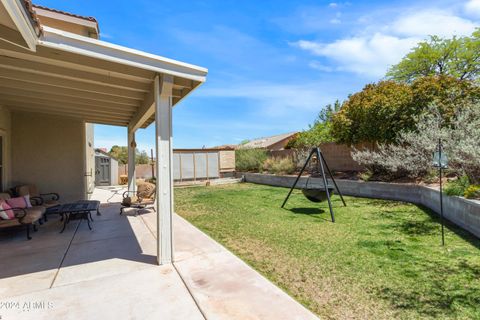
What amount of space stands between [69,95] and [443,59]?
31976 mm

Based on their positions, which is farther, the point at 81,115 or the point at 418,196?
the point at 418,196

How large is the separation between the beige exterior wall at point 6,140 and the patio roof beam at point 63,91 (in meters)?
2.17

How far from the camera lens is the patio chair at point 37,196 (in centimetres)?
642

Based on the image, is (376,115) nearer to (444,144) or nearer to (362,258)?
(444,144)

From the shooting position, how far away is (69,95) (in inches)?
209

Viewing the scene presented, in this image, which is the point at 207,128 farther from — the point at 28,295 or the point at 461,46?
the point at 28,295

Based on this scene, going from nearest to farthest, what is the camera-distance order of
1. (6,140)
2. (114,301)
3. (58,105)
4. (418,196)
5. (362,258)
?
(114,301)
(362,258)
(58,105)
(6,140)
(418,196)

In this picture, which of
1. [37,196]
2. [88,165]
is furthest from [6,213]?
[88,165]

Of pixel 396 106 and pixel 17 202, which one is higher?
pixel 396 106

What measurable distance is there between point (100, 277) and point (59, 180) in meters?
5.91

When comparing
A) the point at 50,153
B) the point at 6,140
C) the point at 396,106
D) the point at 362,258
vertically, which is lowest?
the point at 362,258

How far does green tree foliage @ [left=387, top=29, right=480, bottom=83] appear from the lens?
2362cm

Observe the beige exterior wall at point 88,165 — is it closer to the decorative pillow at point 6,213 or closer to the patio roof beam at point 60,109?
the patio roof beam at point 60,109

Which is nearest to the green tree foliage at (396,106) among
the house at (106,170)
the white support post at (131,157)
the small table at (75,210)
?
the white support post at (131,157)
